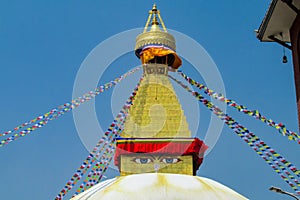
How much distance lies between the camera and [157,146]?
17.1 metres

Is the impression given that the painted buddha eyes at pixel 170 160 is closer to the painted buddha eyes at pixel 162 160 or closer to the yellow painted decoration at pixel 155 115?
the painted buddha eyes at pixel 162 160

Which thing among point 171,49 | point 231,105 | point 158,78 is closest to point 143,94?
point 158,78

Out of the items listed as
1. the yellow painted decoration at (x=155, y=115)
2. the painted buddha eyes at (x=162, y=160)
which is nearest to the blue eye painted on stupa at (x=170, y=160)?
the painted buddha eyes at (x=162, y=160)

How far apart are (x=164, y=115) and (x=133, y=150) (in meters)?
2.03

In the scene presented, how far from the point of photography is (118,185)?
1454 cm

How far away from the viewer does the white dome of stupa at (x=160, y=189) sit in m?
13.8

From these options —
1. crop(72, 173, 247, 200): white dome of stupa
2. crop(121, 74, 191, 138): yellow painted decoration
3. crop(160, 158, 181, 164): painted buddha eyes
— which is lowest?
crop(72, 173, 247, 200): white dome of stupa

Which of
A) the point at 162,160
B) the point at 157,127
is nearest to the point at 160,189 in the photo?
the point at 162,160

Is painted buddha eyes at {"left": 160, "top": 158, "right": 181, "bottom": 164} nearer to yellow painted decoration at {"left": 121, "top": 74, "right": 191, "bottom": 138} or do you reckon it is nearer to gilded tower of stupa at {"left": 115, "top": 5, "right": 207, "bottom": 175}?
gilded tower of stupa at {"left": 115, "top": 5, "right": 207, "bottom": 175}

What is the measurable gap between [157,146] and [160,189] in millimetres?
3328

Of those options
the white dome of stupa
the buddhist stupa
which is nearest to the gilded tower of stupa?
the buddhist stupa

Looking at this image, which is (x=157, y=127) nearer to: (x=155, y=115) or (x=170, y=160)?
(x=155, y=115)

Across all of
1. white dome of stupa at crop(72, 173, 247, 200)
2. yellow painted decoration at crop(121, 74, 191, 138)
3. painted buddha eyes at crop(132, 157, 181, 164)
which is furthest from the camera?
yellow painted decoration at crop(121, 74, 191, 138)

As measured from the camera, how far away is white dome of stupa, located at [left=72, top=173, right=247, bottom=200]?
45.2ft
